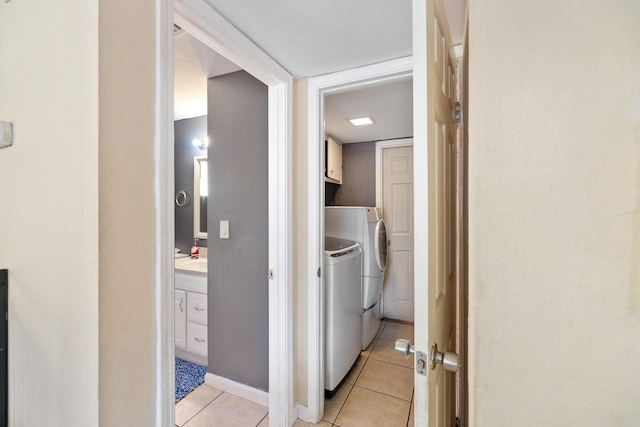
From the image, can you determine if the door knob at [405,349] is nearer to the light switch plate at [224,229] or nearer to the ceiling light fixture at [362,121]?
the light switch plate at [224,229]

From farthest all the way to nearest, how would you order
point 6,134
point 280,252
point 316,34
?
point 280,252, point 316,34, point 6,134

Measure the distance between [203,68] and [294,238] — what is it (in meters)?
1.32

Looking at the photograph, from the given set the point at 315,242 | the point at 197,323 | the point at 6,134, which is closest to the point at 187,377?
the point at 197,323

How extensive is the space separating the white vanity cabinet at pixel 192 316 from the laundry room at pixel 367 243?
1049 millimetres

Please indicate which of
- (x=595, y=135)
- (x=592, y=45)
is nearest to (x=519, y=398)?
(x=595, y=135)

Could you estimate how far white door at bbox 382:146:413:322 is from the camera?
3148 millimetres

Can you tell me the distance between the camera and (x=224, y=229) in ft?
5.82

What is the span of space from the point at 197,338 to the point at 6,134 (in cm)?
179

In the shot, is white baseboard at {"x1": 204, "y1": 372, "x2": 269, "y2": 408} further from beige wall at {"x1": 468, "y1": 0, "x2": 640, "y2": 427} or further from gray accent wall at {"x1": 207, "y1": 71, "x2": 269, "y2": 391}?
beige wall at {"x1": 468, "y1": 0, "x2": 640, "y2": 427}

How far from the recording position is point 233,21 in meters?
1.11

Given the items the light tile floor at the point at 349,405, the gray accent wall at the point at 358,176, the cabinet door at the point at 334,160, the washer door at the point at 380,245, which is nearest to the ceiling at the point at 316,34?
the cabinet door at the point at 334,160

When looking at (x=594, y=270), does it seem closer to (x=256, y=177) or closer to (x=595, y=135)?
(x=595, y=135)

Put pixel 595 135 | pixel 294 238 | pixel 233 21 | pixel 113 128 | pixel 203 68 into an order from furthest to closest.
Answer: pixel 203 68 < pixel 294 238 < pixel 233 21 < pixel 113 128 < pixel 595 135

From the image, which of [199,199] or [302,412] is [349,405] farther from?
[199,199]
